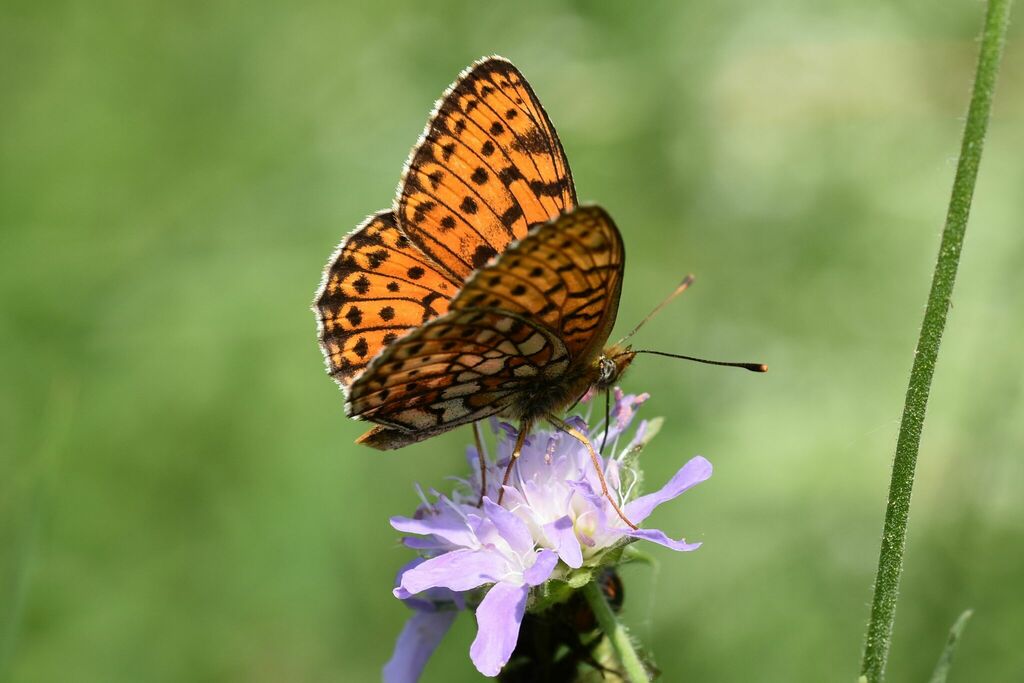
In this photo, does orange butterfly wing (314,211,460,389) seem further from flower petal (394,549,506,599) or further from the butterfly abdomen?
flower petal (394,549,506,599)

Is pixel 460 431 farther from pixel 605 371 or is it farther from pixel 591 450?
pixel 591 450

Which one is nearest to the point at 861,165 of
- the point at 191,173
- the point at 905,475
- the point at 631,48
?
the point at 631,48

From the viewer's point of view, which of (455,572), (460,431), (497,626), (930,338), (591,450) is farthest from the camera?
(460,431)

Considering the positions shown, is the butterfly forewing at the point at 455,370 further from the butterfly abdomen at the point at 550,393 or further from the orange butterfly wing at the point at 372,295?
the orange butterfly wing at the point at 372,295

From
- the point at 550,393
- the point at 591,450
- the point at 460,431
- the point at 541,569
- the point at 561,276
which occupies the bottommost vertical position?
the point at 541,569

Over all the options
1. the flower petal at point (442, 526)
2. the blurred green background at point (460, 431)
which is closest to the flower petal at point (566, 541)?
the flower petal at point (442, 526)

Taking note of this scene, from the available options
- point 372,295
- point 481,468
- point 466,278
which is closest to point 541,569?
point 481,468

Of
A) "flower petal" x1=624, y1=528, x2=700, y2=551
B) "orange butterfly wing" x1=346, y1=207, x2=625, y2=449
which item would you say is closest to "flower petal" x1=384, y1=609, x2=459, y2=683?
"orange butterfly wing" x1=346, y1=207, x2=625, y2=449
